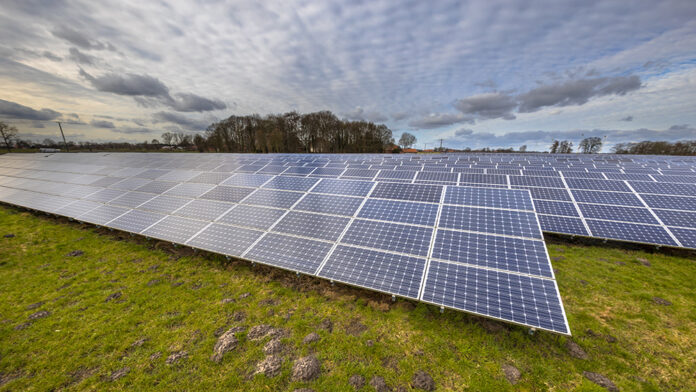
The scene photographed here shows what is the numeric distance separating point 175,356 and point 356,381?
204 inches

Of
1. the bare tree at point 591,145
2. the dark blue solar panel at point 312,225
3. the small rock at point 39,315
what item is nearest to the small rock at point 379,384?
the dark blue solar panel at point 312,225

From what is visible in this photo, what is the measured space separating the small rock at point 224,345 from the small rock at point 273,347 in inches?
38.1

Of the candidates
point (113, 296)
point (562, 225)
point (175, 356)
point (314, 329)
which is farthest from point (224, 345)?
point (562, 225)

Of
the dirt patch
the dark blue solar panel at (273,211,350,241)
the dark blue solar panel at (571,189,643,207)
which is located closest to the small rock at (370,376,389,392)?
the dirt patch

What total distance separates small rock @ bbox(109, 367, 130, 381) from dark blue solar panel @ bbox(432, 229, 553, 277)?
31.5 feet

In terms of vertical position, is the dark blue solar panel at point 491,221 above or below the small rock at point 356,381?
above

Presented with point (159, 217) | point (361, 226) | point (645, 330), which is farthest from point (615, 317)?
point (159, 217)

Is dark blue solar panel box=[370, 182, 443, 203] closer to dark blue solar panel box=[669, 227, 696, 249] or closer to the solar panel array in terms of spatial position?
the solar panel array

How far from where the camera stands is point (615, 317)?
285 inches

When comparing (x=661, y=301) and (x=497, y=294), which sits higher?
(x=497, y=294)

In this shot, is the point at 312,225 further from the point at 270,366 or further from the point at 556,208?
the point at 556,208

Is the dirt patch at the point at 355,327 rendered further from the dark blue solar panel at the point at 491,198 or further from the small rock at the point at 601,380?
the dark blue solar panel at the point at 491,198

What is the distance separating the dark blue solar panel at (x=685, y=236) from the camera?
401 inches

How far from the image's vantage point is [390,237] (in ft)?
28.4
